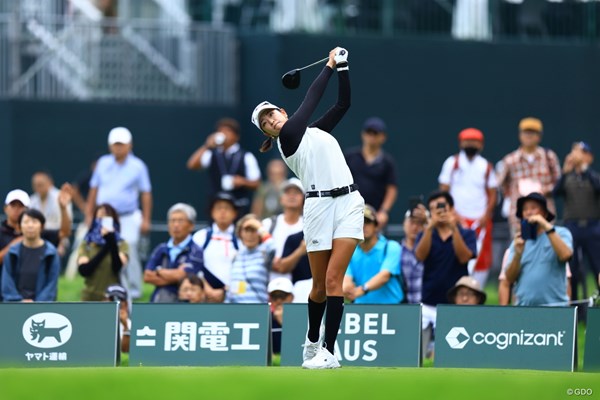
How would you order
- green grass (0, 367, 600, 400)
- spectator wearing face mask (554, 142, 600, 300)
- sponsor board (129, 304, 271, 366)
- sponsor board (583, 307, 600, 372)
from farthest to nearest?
spectator wearing face mask (554, 142, 600, 300)
sponsor board (129, 304, 271, 366)
sponsor board (583, 307, 600, 372)
green grass (0, 367, 600, 400)

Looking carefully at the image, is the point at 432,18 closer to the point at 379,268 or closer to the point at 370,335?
the point at 379,268

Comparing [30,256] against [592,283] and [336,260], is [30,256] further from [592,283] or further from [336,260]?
[592,283]

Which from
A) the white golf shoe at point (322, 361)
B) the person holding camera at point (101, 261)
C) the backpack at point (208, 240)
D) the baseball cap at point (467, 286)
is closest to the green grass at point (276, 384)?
the white golf shoe at point (322, 361)

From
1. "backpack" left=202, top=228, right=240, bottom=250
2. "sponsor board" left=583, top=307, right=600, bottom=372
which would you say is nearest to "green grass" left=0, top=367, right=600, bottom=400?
"sponsor board" left=583, top=307, right=600, bottom=372

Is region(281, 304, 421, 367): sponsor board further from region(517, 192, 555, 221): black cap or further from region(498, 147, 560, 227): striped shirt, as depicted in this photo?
region(498, 147, 560, 227): striped shirt

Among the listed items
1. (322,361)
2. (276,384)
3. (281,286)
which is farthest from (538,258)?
(276,384)

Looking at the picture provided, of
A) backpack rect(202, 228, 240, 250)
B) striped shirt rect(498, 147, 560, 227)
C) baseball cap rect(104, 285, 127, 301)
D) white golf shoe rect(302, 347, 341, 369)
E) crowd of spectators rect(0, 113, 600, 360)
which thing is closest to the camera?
white golf shoe rect(302, 347, 341, 369)

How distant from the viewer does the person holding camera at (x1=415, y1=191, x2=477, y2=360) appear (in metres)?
14.4

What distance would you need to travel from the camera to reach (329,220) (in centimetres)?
1105

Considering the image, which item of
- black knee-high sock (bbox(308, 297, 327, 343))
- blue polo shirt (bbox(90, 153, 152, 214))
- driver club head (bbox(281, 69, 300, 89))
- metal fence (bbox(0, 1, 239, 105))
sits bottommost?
black knee-high sock (bbox(308, 297, 327, 343))

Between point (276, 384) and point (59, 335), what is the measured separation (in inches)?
113

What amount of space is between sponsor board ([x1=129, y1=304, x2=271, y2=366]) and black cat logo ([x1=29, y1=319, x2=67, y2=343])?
594mm

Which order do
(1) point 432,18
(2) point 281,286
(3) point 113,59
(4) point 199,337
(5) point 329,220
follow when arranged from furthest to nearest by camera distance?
(1) point 432,18, (3) point 113,59, (2) point 281,286, (4) point 199,337, (5) point 329,220

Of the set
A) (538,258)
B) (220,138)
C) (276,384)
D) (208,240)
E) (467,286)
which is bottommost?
(276,384)
